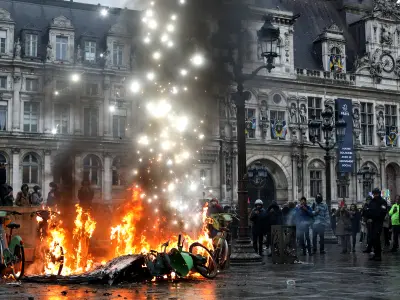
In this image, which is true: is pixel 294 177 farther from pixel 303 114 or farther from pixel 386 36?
pixel 386 36

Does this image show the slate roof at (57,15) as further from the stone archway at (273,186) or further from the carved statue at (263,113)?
the stone archway at (273,186)

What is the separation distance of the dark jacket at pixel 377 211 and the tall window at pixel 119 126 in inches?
903

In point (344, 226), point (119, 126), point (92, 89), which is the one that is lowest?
point (344, 226)

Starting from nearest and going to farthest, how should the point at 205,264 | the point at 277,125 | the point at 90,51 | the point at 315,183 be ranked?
1. the point at 205,264
2. the point at 90,51
3. the point at 277,125
4. the point at 315,183

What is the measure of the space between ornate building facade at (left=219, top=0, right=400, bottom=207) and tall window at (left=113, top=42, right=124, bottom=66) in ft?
23.8

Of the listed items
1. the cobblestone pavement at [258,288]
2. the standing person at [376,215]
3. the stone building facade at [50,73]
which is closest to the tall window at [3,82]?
the stone building facade at [50,73]

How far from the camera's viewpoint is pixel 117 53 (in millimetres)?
38125

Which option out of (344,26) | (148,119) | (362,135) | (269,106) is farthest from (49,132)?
(344,26)

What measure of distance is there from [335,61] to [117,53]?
1628cm

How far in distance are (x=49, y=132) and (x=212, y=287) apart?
2619 cm

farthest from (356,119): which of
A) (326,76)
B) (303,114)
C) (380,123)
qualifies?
(303,114)

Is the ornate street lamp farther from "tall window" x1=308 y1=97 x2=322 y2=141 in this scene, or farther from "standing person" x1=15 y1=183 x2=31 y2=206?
"tall window" x1=308 y1=97 x2=322 y2=141

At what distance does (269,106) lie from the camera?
41.8 meters

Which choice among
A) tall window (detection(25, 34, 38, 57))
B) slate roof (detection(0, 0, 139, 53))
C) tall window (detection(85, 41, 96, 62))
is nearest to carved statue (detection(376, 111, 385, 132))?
slate roof (detection(0, 0, 139, 53))
